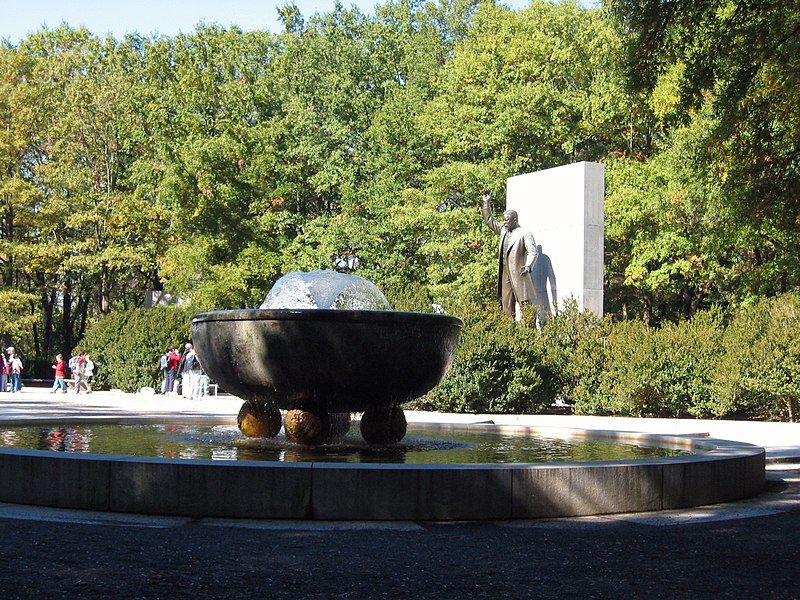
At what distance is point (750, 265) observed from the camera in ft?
121

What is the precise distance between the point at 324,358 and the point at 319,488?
193cm

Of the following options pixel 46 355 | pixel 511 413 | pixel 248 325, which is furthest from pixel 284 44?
pixel 248 325

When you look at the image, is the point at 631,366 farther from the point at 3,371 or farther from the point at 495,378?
the point at 3,371

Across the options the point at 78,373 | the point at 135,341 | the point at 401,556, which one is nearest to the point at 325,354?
the point at 401,556

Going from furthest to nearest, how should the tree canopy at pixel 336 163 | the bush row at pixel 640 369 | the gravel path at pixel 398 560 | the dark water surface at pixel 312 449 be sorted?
the tree canopy at pixel 336 163, the bush row at pixel 640 369, the dark water surface at pixel 312 449, the gravel path at pixel 398 560

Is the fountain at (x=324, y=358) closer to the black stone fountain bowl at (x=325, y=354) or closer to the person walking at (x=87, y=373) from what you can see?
the black stone fountain bowl at (x=325, y=354)

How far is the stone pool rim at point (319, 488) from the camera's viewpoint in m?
7.38

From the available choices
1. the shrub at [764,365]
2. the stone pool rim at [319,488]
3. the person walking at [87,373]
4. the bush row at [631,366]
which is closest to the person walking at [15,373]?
the person walking at [87,373]

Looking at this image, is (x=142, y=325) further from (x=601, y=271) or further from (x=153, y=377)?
(x=601, y=271)

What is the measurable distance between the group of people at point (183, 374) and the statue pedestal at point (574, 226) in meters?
10.6

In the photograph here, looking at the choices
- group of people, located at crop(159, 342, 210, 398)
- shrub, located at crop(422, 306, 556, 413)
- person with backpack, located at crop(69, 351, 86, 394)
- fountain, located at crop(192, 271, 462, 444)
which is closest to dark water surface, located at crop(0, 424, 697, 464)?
fountain, located at crop(192, 271, 462, 444)

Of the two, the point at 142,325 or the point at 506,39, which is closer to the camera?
the point at 142,325

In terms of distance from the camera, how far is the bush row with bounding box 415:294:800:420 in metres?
22.5

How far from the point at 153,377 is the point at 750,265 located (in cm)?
2103
